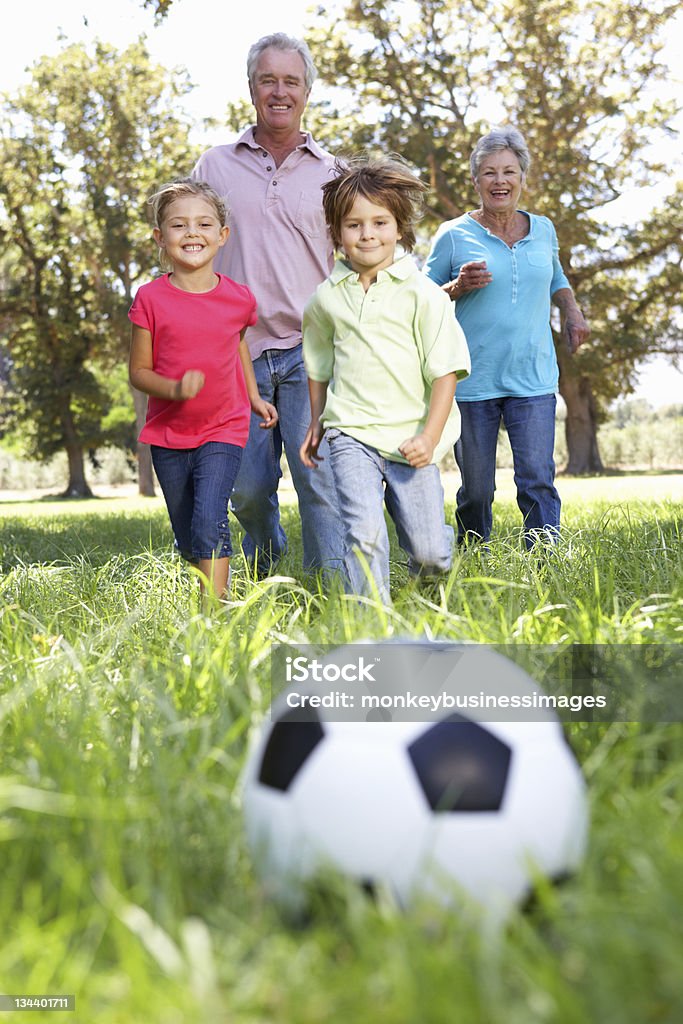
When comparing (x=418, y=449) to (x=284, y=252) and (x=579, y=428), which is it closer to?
(x=284, y=252)

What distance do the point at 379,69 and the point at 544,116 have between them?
13.4 feet

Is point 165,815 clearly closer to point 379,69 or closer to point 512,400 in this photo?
point 512,400

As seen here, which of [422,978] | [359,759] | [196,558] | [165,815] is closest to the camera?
[422,978]

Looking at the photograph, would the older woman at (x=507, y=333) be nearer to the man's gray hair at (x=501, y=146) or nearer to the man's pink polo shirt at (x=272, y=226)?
the man's gray hair at (x=501, y=146)

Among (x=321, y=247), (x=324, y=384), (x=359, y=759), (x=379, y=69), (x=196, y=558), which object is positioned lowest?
(x=196, y=558)

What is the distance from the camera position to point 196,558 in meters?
4.50

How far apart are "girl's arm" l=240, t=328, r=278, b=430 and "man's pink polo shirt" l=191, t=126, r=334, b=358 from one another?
0.30 meters

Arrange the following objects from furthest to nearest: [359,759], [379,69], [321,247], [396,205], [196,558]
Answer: [379,69], [321,247], [196,558], [396,205], [359,759]

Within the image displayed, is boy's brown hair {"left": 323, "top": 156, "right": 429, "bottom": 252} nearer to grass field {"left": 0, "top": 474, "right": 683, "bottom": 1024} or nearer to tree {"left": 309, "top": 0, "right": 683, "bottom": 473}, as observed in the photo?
grass field {"left": 0, "top": 474, "right": 683, "bottom": 1024}

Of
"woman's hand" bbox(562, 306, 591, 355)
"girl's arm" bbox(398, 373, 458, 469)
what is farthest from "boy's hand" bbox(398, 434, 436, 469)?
"woman's hand" bbox(562, 306, 591, 355)

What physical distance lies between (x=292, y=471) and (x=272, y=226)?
123 cm

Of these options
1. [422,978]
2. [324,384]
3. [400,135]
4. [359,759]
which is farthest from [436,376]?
[400,135]

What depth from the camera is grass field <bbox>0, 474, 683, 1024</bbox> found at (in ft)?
4.71

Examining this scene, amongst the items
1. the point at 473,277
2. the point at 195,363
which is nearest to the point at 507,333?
the point at 473,277
